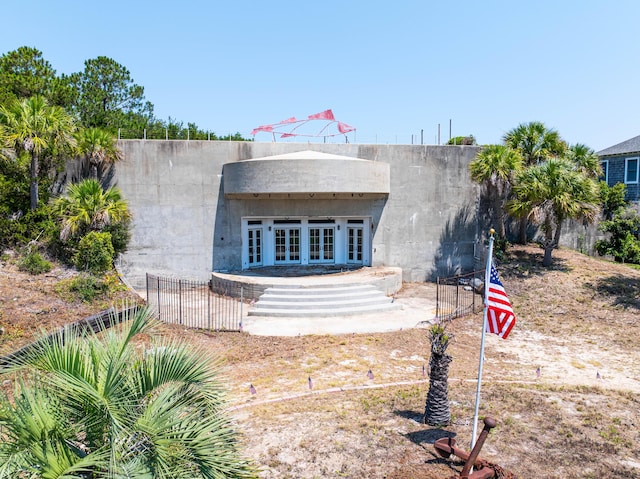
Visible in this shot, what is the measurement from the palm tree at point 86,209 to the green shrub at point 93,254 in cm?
52

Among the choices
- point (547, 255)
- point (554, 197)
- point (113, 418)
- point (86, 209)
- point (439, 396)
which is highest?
point (554, 197)

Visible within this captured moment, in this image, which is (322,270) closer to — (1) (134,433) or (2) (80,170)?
(2) (80,170)

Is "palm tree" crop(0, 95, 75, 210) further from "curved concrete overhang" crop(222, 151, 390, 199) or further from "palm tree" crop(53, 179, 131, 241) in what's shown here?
"curved concrete overhang" crop(222, 151, 390, 199)

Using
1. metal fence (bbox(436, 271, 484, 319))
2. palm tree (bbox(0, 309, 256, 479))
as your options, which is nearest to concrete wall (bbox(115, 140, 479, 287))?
metal fence (bbox(436, 271, 484, 319))

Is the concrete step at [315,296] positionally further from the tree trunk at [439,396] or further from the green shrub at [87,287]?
the tree trunk at [439,396]

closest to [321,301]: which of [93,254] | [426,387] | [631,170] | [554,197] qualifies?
[426,387]

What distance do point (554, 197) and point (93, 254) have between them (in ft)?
59.0

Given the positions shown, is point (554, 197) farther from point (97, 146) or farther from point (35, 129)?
point (35, 129)

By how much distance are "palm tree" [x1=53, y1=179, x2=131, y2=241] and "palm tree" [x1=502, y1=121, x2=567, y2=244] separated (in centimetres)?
1767

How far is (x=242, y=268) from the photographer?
21047 millimetres

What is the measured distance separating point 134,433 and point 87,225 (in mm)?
16062

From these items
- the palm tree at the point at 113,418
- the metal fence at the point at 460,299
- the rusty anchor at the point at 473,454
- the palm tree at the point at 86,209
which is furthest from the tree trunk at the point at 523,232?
the palm tree at the point at 113,418

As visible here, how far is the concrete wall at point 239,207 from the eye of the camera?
20.2 m

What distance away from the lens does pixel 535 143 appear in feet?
71.6
